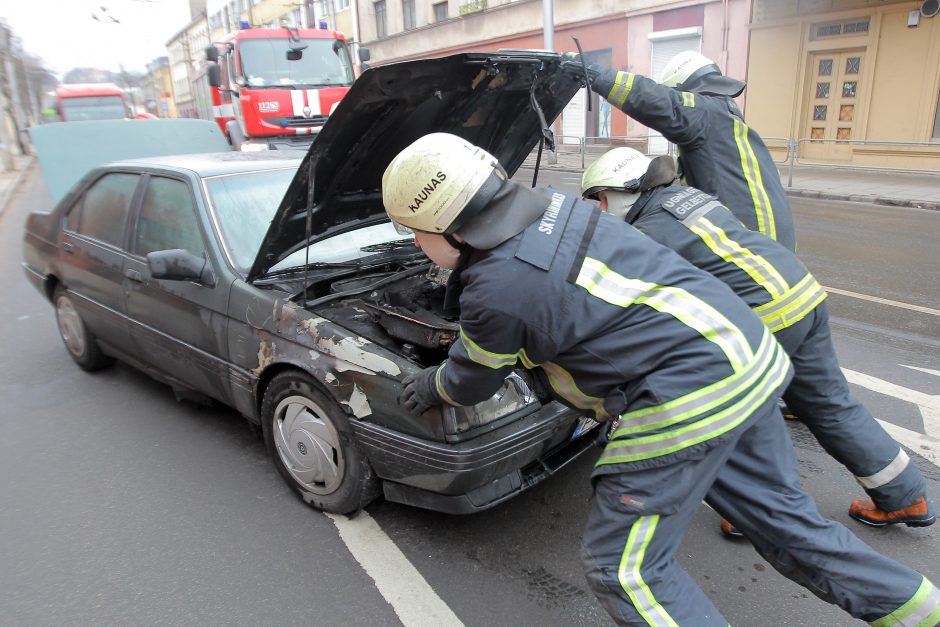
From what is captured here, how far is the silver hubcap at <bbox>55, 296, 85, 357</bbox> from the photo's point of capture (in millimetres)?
4547

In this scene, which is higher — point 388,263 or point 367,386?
point 388,263

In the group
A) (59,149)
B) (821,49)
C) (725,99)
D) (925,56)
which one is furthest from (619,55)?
(725,99)

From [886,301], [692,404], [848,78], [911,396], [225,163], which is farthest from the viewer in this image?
[848,78]

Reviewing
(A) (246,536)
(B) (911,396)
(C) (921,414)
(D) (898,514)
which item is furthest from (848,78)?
(A) (246,536)

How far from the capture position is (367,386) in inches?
102

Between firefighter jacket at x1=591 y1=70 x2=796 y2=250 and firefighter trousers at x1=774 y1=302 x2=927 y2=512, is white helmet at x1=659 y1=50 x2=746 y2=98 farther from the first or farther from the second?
firefighter trousers at x1=774 y1=302 x2=927 y2=512

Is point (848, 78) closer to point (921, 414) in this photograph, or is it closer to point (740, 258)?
point (921, 414)

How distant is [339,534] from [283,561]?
0.26 m

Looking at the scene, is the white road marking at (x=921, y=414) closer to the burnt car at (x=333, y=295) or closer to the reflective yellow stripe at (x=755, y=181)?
the reflective yellow stripe at (x=755, y=181)

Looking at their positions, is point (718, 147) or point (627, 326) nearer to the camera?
point (627, 326)

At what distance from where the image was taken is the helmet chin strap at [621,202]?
2654mm

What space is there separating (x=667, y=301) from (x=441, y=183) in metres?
0.68

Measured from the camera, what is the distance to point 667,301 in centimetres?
174

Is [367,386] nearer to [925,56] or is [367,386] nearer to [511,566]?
[511,566]
